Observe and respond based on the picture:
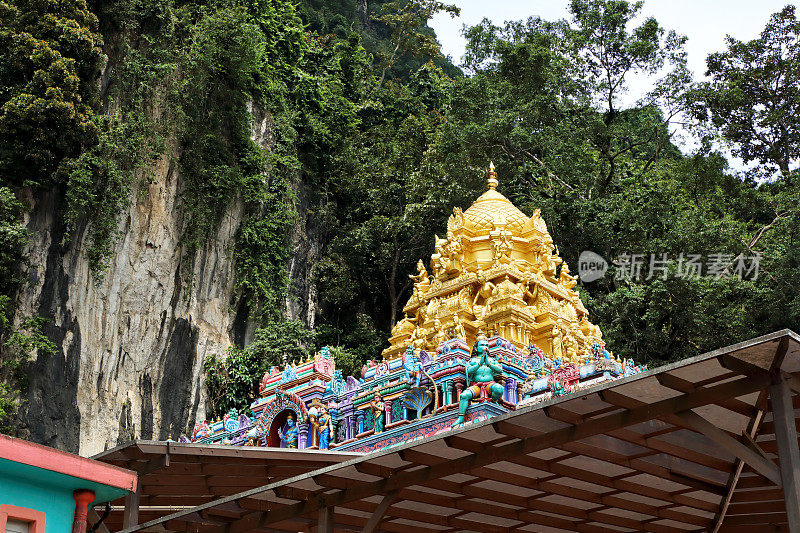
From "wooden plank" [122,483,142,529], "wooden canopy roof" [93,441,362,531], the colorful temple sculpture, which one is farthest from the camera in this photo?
the colorful temple sculpture

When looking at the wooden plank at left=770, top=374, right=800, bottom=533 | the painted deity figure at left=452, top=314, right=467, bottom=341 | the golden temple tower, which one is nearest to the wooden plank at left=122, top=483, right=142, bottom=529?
the wooden plank at left=770, top=374, right=800, bottom=533

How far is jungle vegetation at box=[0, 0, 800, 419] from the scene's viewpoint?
72.5 feet

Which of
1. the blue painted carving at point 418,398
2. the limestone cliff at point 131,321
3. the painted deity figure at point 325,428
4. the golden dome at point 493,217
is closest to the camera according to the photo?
the blue painted carving at point 418,398

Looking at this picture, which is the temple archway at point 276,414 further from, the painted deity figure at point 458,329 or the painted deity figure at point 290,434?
the painted deity figure at point 458,329

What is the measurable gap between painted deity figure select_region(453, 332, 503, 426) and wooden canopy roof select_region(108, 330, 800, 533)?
7527 millimetres

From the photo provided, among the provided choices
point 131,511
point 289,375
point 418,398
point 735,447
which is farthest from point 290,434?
point 735,447

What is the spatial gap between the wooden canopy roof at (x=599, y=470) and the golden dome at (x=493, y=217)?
1477 cm

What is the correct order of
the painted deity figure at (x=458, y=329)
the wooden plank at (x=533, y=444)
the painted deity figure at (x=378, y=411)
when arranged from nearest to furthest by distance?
the wooden plank at (x=533, y=444) < the painted deity figure at (x=378, y=411) < the painted deity figure at (x=458, y=329)

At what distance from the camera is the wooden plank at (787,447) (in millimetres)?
6215

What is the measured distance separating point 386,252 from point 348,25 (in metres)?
16.9

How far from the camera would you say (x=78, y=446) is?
68.7 ft

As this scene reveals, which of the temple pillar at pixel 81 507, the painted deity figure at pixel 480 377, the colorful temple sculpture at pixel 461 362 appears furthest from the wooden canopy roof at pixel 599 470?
the colorful temple sculpture at pixel 461 362

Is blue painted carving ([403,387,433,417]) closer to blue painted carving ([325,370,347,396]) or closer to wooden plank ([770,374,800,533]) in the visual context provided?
blue painted carving ([325,370,347,396])

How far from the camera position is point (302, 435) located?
19.7 metres
